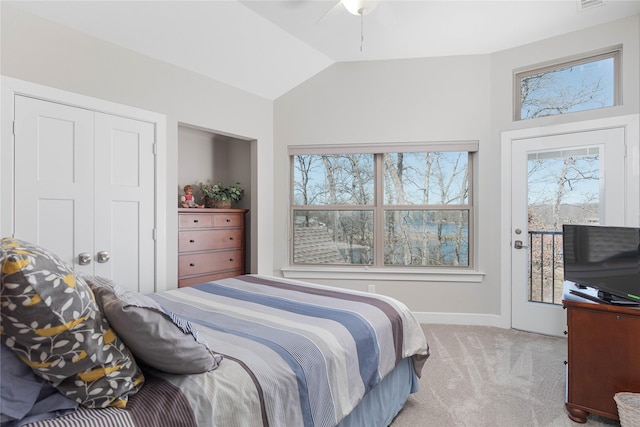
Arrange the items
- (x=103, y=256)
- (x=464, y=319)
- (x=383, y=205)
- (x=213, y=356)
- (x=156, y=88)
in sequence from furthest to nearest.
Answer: (x=383, y=205) < (x=464, y=319) < (x=156, y=88) < (x=103, y=256) < (x=213, y=356)

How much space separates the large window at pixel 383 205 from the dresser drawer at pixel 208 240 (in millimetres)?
707

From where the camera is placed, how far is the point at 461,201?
12.4 feet

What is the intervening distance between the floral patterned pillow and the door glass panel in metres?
3.65

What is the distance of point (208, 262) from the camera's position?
3.40m

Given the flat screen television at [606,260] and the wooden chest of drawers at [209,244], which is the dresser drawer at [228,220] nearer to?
the wooden chest of drawers at [209,244]

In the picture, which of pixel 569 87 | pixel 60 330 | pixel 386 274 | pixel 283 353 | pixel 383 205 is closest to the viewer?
pixel 60 330

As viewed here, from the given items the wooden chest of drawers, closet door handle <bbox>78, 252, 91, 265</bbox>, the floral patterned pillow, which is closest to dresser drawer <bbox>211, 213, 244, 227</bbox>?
the wooden chest of drawers

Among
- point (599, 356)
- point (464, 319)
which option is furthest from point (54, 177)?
point (464, 319)

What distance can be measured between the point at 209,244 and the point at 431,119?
8.97 feet

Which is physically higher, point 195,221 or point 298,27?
point 298,27

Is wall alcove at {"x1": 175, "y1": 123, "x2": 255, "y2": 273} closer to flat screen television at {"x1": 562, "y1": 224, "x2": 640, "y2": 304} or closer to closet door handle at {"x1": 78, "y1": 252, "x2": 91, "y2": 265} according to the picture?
closet door handle at {"x1": 78, "y1": 252, "x2": 91, "y2": 265}

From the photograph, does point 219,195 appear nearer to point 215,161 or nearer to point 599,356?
point 215,161

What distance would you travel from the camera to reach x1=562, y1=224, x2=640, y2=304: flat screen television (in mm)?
1927

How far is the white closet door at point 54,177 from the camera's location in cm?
212
